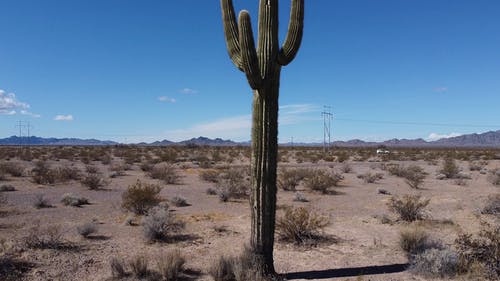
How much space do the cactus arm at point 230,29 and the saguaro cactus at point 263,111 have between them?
0.35 metres

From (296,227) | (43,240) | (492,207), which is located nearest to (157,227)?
(43,240)

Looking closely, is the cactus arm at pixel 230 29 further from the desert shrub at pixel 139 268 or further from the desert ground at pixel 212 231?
the desert shrub at pixel 139 268

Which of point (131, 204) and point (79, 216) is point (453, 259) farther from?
point (79, 216)

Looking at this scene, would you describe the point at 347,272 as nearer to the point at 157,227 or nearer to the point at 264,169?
the point at 264,169

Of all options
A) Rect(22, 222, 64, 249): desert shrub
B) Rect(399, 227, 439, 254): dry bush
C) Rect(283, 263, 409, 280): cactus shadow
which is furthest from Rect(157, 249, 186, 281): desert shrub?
Rect(399, 227, 439, 254): dry bush

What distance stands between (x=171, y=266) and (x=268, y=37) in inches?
172

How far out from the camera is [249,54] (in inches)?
272

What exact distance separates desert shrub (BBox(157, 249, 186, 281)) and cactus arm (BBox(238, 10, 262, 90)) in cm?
340

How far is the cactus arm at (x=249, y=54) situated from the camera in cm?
691

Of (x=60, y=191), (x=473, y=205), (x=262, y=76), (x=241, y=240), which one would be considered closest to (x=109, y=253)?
(x=241, y=240)

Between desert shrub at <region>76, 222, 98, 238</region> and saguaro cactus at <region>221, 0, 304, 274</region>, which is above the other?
saguaro cactus at <region>221, 0, 304, 274</region>

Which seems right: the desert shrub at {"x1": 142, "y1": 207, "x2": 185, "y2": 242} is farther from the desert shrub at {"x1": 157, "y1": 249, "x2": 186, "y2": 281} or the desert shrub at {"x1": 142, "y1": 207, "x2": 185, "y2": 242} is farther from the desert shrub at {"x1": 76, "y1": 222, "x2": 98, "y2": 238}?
the desert shrub at {"x1": 157, "y1": 249, "x2": 186, "y2": 281}

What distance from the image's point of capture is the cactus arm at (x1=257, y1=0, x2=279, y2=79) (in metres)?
7.06

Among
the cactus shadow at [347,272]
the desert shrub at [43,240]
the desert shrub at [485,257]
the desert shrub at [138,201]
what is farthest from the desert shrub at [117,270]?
the desert shrub at [485,257]
